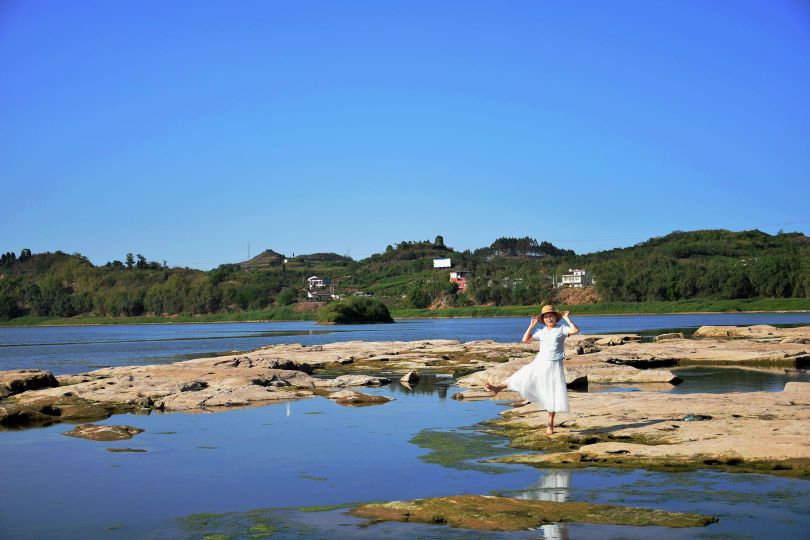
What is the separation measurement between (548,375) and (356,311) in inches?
4467

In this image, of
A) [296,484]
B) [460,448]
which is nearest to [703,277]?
[460,448]

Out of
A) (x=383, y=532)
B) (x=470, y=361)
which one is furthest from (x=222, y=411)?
(x=470, y=361)

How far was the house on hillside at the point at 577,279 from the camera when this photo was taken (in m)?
176

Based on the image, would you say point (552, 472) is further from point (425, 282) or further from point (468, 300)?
point (425, 282)

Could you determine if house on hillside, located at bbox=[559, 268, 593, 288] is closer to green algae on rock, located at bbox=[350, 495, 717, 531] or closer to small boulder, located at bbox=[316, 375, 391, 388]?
small boulder, located at bbox=[316, 375, 391, 388]

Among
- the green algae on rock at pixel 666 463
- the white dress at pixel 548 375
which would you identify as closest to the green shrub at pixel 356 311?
the white dress at pixel 548 375

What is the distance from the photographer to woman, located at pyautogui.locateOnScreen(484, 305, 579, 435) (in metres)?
15.0

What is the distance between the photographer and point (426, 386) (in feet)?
87.0

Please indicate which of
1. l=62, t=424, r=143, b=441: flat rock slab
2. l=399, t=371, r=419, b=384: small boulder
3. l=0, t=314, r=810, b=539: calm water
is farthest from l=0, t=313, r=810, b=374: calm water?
l=0, t=314, r=810, b=539: calm water

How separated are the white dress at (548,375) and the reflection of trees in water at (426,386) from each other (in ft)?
26.0

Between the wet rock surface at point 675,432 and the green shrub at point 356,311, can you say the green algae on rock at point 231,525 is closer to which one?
the wet rock surface at point 675,432

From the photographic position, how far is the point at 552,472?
12312mm

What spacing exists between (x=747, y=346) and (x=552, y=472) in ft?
90.6

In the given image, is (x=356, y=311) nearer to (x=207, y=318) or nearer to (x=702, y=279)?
(x=702, y=279)
